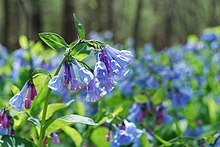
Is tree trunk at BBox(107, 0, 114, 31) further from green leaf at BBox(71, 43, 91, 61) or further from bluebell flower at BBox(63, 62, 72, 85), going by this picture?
bluebell flower at BBox(63, 62, 72, 85)

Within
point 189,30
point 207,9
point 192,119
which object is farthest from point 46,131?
point 189,30

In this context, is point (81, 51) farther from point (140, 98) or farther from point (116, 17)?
point (116, 17)

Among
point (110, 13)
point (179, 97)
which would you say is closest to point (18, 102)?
point (179, 97)

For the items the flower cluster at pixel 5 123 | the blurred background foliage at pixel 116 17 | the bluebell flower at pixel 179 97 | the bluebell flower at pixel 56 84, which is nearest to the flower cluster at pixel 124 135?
the flower cluster at pixel 5 123

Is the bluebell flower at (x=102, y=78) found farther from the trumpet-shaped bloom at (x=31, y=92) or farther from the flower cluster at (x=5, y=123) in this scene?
the flower cluster at (x=5, y=123)

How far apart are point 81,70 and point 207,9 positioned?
18.6 m

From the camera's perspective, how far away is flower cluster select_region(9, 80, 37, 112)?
1290mm

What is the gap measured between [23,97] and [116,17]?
994 cm

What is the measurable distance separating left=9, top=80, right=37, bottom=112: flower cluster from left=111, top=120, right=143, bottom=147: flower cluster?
0.39m

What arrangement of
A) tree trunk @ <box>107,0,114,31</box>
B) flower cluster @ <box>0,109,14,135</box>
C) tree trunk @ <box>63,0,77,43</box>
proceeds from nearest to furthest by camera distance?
1. flower cluster @ <box>0,109,14,135</box>
2. tree trunk @ <box>107,0,114,31</box>
3. tree trunk @ <box>63,0,77,43</box>

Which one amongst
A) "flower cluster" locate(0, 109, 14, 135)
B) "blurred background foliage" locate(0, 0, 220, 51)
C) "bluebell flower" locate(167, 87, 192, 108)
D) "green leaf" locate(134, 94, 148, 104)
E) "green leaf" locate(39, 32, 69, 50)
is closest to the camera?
"green leaf" locate(39, 32, 69, 50)

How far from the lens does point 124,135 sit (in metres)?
1.62

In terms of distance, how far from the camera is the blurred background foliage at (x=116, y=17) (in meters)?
11.2

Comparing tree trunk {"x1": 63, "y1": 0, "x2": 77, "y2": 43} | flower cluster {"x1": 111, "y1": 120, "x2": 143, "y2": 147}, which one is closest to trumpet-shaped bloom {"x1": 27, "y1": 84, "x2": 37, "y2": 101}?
flower cluster {"x1": 111, "y1": 120, "x2": 143, "y2": 147}
